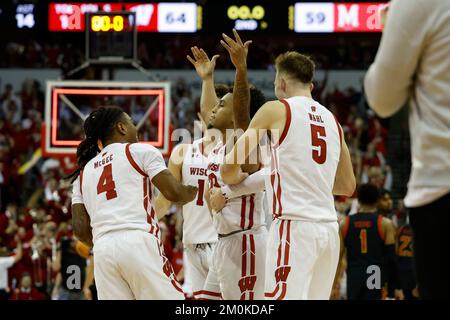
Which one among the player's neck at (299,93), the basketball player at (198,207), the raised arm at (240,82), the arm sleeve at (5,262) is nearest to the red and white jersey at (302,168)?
the player's neck at (299,93)

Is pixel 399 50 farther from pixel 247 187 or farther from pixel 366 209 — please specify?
pixel 366 209

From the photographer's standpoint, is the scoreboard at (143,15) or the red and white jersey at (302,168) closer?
the red and white jersey at (302,168)

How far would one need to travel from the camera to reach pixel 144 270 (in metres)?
5.40

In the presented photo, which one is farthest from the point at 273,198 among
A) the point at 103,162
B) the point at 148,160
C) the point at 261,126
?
the point at 103,162

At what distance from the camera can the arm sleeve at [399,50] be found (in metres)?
3.26

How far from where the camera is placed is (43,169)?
19656 millimetres

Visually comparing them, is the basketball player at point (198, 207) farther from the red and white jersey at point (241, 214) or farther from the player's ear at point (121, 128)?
the player's ear at point (121, 128)

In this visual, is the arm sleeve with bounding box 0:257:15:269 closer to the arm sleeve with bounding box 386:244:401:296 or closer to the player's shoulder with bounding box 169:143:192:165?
the arm sleeve with bounding box 386:244:401:296

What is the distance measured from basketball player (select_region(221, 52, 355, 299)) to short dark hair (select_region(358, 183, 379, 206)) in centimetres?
433

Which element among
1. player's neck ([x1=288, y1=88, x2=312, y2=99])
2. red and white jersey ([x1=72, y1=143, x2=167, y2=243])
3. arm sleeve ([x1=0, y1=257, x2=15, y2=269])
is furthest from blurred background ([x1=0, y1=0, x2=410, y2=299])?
red and white jersey ([x1=72, y1=143, x2=167, y2=243])

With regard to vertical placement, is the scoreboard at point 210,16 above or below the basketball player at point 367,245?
above

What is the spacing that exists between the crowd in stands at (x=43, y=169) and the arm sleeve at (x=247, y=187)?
7.08 meters

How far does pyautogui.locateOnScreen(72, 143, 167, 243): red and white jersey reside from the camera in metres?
5.58

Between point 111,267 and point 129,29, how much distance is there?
8426mm
